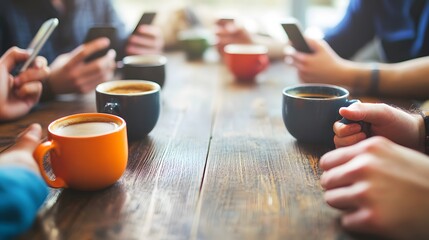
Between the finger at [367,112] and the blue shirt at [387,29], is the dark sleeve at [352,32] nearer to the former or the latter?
the blue shirt at [387,29]

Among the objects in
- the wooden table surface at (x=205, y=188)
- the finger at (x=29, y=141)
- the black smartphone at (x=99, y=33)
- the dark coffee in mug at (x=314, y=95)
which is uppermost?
the black smartphone at (x=99, y=33)

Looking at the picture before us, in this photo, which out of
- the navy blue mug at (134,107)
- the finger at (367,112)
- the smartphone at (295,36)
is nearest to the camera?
the finger at (367,112)

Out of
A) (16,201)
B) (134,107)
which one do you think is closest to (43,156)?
(16,201)

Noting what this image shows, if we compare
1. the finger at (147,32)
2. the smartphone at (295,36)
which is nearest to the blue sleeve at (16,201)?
the smartphone at (295,36)

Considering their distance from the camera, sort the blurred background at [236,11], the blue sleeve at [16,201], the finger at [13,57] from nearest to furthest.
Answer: the blue sleeve at [16,201] < the finger at [13,57] < the blurred background at [236,11]

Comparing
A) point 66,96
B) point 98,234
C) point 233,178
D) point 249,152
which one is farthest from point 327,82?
point 98,234

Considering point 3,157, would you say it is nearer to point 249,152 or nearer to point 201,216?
point 201,216

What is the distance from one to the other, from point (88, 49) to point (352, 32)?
3.22ft

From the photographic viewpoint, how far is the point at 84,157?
24.8 inches

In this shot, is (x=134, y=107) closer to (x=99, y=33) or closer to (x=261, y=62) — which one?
(x=99, y=33)

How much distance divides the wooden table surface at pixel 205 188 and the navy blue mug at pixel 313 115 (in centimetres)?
2

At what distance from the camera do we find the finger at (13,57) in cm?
99

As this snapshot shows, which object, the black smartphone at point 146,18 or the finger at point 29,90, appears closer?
the finger at point 29,90

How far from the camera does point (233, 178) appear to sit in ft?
2.34
